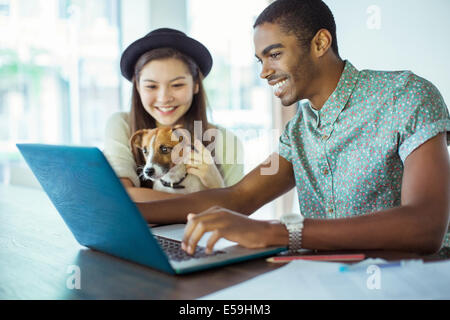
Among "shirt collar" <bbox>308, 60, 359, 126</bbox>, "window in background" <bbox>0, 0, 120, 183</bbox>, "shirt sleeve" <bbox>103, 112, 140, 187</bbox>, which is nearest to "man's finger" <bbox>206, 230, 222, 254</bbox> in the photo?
"shirt collar" <bbox>308, 60, 359, 126</bbox>

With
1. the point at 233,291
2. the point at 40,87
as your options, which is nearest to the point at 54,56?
the point at 40,87

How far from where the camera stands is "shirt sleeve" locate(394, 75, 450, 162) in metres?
1.10

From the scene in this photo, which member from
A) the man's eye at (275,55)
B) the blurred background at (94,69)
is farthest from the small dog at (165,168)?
the blurred background at (94,69)

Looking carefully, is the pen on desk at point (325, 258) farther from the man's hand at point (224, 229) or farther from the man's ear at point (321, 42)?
the man's ear at point (321, 42)

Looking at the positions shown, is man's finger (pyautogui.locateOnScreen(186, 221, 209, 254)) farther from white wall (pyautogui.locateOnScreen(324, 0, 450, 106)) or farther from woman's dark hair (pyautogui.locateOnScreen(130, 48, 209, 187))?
white wall (pyautogui.locateOnScreen(324, 0, 450, 106))

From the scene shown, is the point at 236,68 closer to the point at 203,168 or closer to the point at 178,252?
the point at 203,168

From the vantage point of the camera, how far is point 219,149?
2.10 meters

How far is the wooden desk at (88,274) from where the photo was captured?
2.25 ft

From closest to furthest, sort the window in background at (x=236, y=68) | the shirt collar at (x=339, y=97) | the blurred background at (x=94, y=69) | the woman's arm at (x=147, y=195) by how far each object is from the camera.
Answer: the shirt collar at (x=339, y=97), the woman's arm at (x=147, y=195), the blurred background at (x=94, y=69), the window in background at (x=236, y=68)

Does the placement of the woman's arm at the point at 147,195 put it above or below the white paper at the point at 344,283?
above

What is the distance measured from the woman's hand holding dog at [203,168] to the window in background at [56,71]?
2.28 m

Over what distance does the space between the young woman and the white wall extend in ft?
3.52

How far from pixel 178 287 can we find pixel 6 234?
2.31 feet

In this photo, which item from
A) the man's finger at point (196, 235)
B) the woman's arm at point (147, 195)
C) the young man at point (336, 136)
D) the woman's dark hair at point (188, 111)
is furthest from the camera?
the woman's dark hair at point (188, 111)
